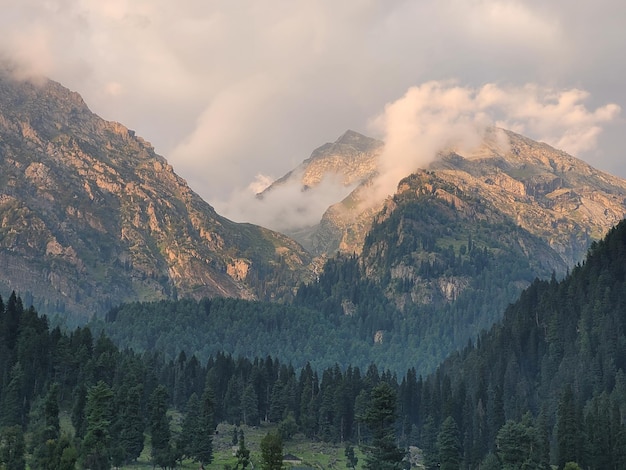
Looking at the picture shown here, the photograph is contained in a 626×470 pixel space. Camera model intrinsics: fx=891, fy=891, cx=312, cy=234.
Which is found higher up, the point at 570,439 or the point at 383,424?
the point at 570,439

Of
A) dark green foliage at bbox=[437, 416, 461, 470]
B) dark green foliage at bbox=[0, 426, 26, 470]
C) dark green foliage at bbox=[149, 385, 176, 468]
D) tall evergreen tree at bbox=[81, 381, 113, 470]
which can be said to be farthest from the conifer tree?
dark green foliage at bbox=[437, 416, 461, 470]

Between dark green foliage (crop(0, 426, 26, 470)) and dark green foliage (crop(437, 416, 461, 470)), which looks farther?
dark green foliage (crop(437, 416, 461, 470))

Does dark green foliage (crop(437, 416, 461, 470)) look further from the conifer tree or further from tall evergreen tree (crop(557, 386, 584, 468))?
the conifer tree

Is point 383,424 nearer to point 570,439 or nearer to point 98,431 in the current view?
point 570,439

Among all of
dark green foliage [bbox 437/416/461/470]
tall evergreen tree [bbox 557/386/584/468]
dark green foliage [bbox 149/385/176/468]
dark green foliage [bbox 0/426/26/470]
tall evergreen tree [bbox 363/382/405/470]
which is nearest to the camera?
tall evergreen tree [bbox 363/382/405/470]

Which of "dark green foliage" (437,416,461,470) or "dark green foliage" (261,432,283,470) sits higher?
"dark green foliage" (437,416,461,470)

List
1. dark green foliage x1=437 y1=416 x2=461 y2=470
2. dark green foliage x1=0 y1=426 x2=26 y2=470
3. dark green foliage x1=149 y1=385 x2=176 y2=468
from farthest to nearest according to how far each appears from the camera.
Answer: dark green foliage x1=437 y1=416 x2=461 y2=470, dark green foliage x1=149 y1=385 x2=176 y2=468, dark green foliage x1=0 y1=426 x2=26 y2=470

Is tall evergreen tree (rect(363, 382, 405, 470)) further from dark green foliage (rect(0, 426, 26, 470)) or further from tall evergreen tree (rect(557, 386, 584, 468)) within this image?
dark green foliage (rect(0, 426, 26, 470))

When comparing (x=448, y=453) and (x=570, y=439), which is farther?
(x=448, y=453)

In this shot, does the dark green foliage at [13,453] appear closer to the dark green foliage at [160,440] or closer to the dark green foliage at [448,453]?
the dark green foliage at [160,440]

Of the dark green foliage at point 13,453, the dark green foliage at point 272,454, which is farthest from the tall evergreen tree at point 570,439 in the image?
the dark green foliage at point 13,453

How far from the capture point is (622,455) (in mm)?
184875

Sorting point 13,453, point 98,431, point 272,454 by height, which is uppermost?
point 98,431

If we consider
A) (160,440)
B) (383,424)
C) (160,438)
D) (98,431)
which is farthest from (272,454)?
(160,438)
